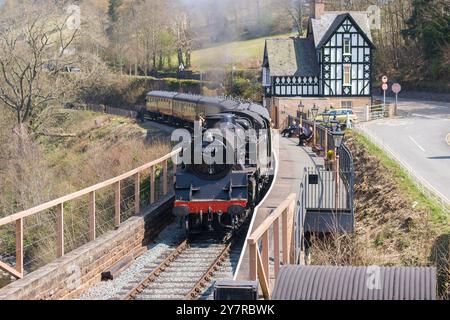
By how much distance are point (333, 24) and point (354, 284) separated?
42.3 m

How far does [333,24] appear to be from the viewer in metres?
48.5

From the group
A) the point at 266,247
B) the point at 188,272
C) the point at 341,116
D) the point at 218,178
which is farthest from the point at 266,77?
the point at 266,247

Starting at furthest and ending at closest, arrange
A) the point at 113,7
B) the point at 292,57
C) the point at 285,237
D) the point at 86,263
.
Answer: the point at 113,7 → the point at 292,57 → the point at 86,263 → the point at 285,237

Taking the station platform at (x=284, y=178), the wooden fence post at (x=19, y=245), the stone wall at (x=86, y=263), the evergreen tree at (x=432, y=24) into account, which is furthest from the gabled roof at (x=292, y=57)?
the wooden fence post at (x=19, y=245)

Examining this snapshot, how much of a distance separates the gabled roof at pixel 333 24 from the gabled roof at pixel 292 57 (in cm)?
122

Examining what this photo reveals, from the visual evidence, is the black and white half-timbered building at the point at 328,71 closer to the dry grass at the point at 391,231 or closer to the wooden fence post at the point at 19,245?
the dry grass at the point at 391,231

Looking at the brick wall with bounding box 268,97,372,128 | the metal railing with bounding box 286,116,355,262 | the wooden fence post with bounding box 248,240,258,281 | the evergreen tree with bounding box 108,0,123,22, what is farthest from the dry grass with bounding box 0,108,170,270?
the evergreen tree with bounding box 108,0,123,22

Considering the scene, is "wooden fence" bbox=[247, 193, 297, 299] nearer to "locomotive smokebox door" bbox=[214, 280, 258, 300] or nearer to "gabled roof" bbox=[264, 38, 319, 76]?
"locomotive smokebox door" bbox=[214, 280, 258, 300]

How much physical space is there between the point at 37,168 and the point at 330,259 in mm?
17496

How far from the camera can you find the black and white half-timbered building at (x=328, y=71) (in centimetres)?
4734

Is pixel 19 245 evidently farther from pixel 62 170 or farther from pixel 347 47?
pixel 347 47

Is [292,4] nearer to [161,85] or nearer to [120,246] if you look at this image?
[161,85]

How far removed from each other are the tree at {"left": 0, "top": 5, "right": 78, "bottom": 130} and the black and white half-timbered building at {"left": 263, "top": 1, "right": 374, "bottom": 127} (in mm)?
15851
